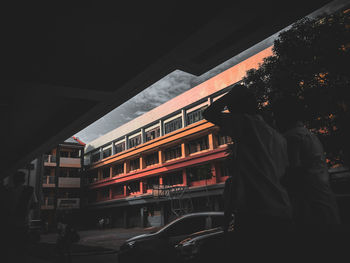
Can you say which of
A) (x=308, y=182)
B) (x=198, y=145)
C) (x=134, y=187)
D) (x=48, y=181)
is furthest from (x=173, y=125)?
(x=308, y=182)

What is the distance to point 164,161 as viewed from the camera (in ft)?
93.1

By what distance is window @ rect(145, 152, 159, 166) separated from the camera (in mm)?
30261

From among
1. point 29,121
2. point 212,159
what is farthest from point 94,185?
point 29,121

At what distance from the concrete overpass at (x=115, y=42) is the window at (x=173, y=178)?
19.6 m

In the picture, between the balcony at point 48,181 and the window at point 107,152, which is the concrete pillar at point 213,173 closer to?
the window at point 107,152

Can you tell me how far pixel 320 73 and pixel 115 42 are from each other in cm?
708

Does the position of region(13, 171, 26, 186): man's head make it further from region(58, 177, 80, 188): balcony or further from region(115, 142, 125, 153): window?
region(58, 177, 80, 188): balcony

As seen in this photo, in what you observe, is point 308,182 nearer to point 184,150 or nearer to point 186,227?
point 186,227

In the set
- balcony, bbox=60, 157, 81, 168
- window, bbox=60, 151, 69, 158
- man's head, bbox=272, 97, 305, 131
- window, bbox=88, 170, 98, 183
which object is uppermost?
window, bbox=60, 151, 69, 158

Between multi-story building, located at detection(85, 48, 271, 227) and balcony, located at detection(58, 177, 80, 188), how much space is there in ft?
5.95

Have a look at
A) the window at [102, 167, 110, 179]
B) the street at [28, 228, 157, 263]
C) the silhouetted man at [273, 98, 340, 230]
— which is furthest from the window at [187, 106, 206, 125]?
the silhouetted man at [273, 98, 340, 230]

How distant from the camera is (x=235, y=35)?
5.06m

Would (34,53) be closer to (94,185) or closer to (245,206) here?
(245,206)

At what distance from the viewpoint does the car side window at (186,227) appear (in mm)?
6664
